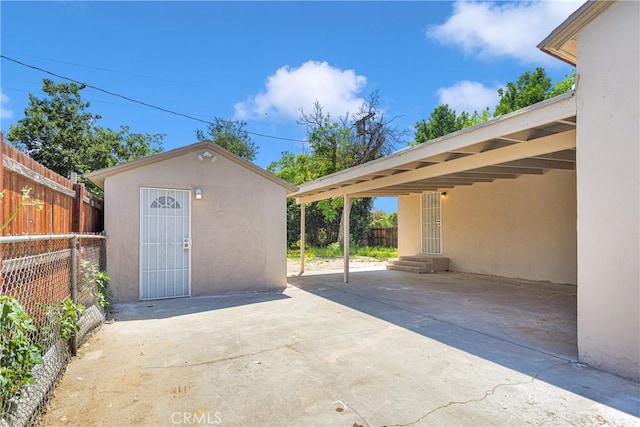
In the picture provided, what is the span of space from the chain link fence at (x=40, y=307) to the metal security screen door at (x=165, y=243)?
87.7 inches

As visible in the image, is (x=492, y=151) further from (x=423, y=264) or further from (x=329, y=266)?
(x=329, y=266)

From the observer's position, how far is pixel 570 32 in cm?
397

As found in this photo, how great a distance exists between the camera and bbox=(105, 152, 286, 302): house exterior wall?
22.5 ft

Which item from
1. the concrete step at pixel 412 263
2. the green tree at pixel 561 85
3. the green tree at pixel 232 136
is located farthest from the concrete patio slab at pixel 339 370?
the green tree at pixel 232 136

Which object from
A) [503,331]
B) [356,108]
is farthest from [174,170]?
[356,108]

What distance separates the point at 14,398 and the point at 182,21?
12.6 meters

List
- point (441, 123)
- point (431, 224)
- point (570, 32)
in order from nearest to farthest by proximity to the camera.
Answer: point (570, 32), point (431, 224), point (441, 123)

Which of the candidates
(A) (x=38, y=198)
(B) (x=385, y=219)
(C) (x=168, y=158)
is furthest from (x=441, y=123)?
(A) (x=38, y=198)

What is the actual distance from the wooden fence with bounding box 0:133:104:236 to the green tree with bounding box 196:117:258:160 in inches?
723

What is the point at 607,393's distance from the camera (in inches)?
120

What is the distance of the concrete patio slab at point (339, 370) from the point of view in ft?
8.93

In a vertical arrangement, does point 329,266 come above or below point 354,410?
below

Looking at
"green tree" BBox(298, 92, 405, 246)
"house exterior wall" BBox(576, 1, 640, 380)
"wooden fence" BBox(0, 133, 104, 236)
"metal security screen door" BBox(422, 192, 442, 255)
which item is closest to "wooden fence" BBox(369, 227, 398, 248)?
"green tree" BBox(298, 92, 405, 246)

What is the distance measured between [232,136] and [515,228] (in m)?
18.8
